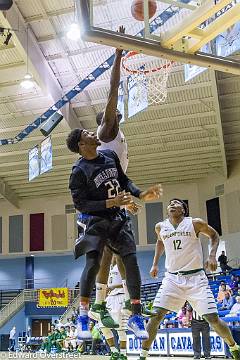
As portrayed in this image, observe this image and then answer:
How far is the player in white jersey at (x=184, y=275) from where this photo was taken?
580 centimetres

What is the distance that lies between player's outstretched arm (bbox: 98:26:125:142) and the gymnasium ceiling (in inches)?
304

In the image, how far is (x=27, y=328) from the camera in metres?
26.7

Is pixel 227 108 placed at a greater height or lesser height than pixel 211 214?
greater

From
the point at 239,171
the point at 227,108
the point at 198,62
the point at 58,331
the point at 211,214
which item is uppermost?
the point at 227,108

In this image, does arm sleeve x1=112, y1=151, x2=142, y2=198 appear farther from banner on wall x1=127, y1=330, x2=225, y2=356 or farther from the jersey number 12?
banner on wall x1=127, y1=330, x2=225, y2=356

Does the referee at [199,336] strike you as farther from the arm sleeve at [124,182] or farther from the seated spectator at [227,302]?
the arm sleeve at [124,182]

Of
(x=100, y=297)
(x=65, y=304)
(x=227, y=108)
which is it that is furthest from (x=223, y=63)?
(x=65, y=304)

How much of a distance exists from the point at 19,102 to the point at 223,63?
15022 millimetres

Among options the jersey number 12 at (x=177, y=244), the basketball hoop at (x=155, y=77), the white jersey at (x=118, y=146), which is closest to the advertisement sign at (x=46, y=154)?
the basketball hoop at (x=155, y=77)

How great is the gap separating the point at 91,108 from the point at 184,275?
14.1 m

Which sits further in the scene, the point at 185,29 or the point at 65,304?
the point at 65,304

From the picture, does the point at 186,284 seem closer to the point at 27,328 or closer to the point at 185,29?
the point at 185,29

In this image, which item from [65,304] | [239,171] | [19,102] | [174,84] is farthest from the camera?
[65,304]

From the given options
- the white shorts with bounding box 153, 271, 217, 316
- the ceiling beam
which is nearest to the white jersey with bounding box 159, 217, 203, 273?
the white shorts with bounding box 153, 271, 217, 316
